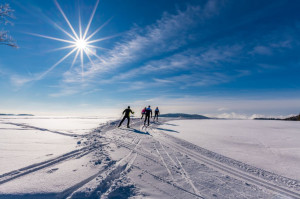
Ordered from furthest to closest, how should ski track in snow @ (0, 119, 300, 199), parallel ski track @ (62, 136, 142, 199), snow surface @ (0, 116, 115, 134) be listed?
snow surface @ (0, 116, 115, 134)
ski track in snow @ (0, 119, 300, 199)
parallel ski track @ (62, 136, 142, 199)

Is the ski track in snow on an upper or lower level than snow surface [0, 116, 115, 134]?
lower

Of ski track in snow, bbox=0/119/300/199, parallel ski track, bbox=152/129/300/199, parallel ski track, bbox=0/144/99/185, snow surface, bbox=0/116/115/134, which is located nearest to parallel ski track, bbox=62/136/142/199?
ski track in snow, bbox=0/119/300/199

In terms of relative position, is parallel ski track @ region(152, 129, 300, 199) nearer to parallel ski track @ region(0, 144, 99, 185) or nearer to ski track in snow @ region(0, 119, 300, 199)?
ski track in snow @ region(0, 119, 300, 199)

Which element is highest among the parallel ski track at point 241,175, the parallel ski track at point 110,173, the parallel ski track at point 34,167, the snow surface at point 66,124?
the snow surface at point 66,124

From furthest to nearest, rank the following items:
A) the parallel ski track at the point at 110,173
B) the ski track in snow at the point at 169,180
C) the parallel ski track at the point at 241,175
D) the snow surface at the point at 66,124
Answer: the snow surface at the point at 66,124 < the parallel ski track at the point at 241,175 < the ski track in snow at the point at 169,180 < the parallel ski track at the point at 110,173

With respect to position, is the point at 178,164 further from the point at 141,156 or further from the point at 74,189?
the point at 74,189

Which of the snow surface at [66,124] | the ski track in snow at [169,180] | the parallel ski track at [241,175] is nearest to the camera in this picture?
the ski track in snow at [169,180]

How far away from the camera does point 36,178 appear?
2.93m

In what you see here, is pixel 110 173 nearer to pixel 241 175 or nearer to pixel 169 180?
pixel 169 180

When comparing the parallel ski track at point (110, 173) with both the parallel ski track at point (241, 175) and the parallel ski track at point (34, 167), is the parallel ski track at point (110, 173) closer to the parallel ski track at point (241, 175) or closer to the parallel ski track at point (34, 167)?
the parallel ski track at point (34, 167)

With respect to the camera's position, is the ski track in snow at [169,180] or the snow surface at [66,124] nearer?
the ski track in snow at [169,180]

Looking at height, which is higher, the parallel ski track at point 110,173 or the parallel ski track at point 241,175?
the parallel ski track at point 110,173

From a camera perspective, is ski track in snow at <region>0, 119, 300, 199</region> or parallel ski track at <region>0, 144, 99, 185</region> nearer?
ski track in snow at <region>0, 119, 300, 199</region>

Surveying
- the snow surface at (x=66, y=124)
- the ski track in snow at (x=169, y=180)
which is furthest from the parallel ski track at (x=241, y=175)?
the snow surface at (x=66, y=124)
